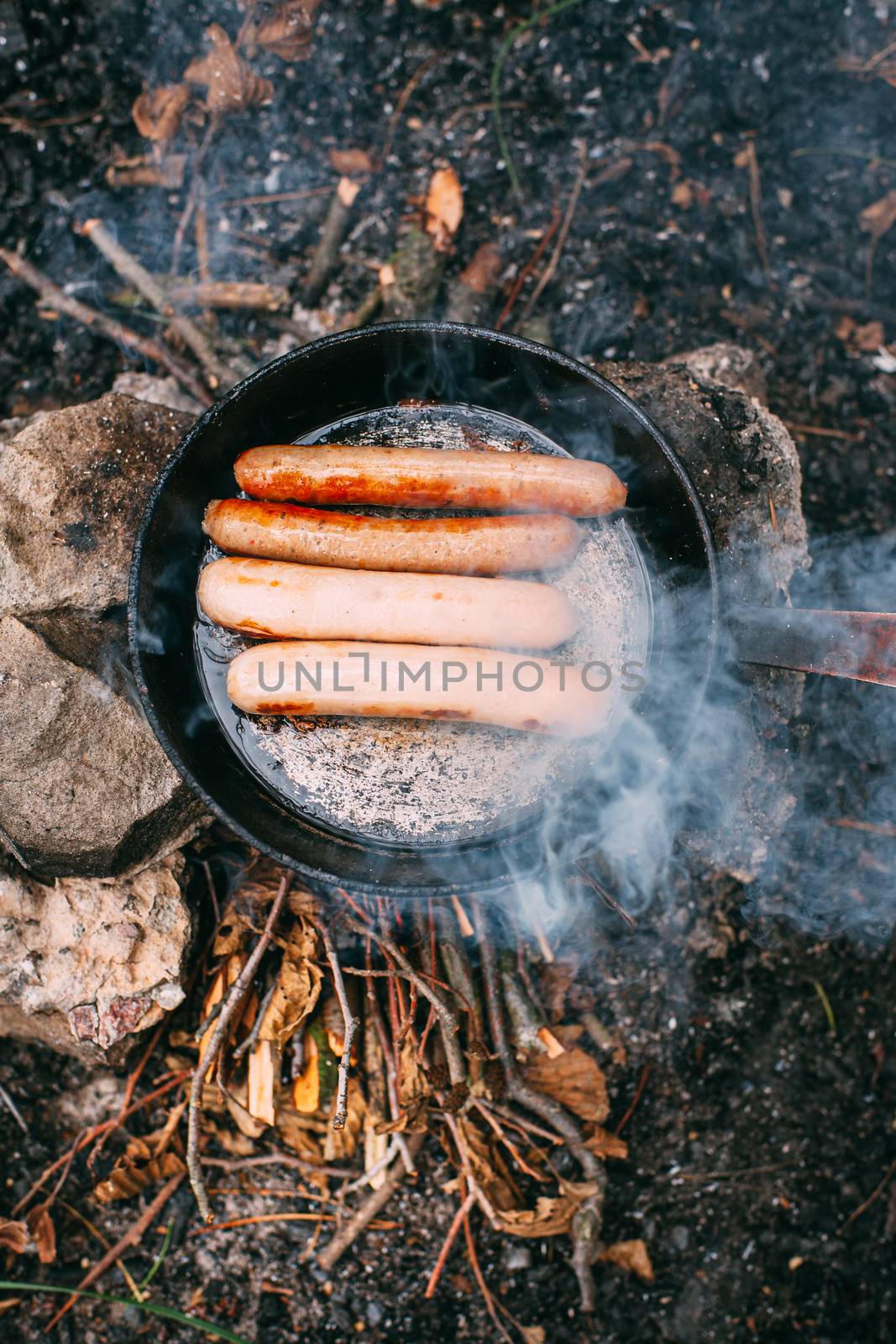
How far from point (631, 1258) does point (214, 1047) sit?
2.34 meters

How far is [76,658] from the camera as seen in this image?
3.71 metres

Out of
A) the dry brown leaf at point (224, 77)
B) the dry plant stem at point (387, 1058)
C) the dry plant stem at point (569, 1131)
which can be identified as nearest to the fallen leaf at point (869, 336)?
the dry brown leaf at point (224, 77)

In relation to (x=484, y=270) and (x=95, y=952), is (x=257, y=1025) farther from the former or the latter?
(x=484, y=270)

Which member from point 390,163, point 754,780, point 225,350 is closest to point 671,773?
point 754,780

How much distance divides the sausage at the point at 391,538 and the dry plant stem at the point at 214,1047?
158 cm

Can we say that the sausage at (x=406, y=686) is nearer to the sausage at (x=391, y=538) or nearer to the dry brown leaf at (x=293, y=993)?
the sausage at (x=391, y=538)

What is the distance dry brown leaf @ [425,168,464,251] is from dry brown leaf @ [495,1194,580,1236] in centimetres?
500

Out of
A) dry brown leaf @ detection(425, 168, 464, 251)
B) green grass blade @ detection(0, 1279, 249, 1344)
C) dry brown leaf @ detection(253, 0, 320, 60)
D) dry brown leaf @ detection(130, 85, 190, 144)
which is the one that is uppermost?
dry brown leaf @ detection(253, 0, 320, 60)

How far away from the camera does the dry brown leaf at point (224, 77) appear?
4.72 meters

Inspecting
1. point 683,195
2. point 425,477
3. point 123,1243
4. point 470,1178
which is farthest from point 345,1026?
point 683,195

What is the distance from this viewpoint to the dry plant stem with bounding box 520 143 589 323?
188 inches

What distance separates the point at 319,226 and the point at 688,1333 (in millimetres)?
6161

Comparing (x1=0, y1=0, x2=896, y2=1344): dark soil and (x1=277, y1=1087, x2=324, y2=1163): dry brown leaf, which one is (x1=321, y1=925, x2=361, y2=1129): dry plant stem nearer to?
(x1=277, y1=1087, x2=324, y2=1163): dry brown leaf

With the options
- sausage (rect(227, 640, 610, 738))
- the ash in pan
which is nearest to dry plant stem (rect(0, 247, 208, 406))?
the ash in pan
